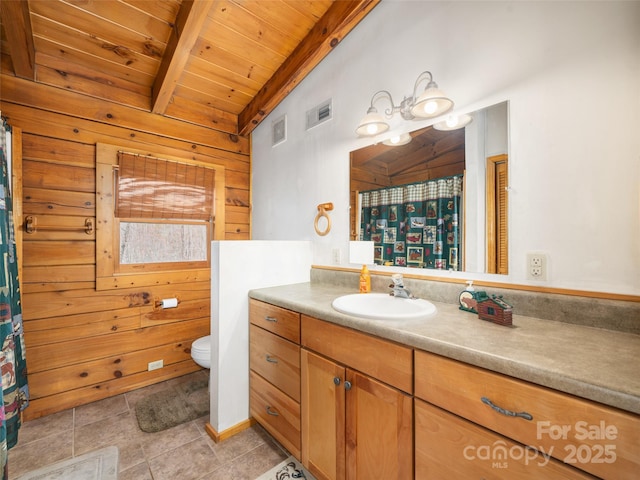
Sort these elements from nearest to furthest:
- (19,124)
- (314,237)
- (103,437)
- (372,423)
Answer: (372,423), (103,437), (19,124), (314,237)

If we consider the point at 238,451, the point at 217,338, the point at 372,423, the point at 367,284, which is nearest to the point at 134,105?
the point at 217,338

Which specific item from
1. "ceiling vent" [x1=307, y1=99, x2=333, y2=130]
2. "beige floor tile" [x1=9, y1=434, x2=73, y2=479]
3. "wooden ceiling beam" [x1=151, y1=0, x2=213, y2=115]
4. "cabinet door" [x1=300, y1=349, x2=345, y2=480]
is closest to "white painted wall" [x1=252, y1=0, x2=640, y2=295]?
"ceiling vent" [x1=307, y1=99, x2=333, y2=130]

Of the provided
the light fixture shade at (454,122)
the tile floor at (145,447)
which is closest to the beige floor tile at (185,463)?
the tile floor at (145,447)

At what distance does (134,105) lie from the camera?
A: 2.30 metres

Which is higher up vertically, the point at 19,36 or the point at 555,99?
the point at 19,36

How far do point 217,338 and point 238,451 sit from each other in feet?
2.09

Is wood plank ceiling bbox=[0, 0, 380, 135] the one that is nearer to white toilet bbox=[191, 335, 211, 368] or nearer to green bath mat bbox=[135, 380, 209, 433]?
white toilet bbox=[191, 335, 211, 368]

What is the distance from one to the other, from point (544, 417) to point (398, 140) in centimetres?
140

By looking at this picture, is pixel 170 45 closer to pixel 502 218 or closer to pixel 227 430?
pixel 502 218

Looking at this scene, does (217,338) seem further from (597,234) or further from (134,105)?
(134,105)

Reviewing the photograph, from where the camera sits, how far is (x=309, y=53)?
6.54 feet

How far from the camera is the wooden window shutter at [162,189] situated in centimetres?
224

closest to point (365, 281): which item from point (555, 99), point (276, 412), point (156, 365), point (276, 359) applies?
point (276, 359)

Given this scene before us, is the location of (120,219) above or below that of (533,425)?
above
